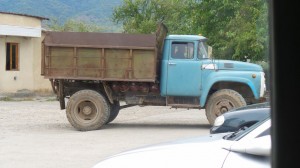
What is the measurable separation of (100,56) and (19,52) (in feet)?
61.4

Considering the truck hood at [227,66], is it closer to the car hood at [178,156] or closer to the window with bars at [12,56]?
the car hood at [178,156]

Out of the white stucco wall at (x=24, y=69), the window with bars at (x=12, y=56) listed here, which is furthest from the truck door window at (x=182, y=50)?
the window with bars at (x=12, y=56)

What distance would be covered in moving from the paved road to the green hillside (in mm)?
36531

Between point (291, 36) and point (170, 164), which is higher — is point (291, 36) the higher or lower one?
the higher one

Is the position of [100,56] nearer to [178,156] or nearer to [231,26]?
[231,26]

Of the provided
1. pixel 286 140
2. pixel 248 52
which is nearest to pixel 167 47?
pixel 248 52

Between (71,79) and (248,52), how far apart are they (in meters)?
8.47

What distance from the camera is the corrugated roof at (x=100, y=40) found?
15469mm

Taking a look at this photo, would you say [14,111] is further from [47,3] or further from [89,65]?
[47,3]

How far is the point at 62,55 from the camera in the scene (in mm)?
15836

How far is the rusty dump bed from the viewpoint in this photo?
1548 centimetres

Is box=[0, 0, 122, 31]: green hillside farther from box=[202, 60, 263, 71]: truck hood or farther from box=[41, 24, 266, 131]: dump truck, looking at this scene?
box=[202, 60, 263, 71]: truck hood

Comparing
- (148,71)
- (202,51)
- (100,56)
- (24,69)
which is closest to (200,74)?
(202,51)

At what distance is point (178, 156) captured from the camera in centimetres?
529
